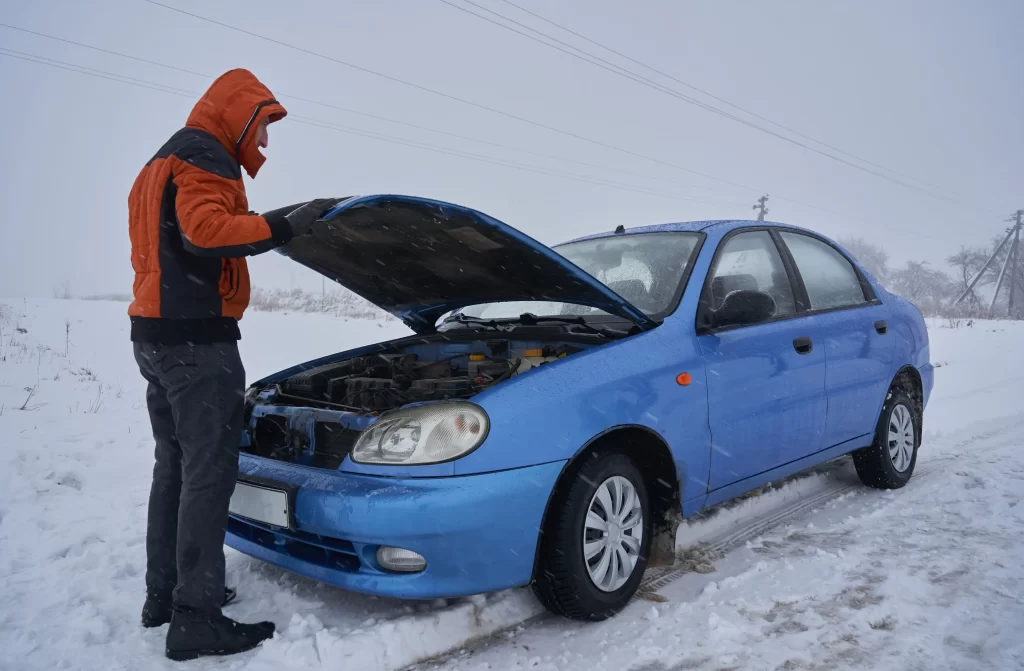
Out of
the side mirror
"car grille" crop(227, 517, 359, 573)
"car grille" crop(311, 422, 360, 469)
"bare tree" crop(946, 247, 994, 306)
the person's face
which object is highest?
"bare tree" crop(946, 247, 994, 306)

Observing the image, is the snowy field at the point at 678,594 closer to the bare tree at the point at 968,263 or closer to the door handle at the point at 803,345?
the door handle at the point at 803,345

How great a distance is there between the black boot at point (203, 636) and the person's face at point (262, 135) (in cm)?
161

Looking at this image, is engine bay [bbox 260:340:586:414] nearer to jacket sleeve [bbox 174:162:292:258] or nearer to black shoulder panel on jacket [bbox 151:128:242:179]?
jacket sleeve [bbox 174:162:292:258]

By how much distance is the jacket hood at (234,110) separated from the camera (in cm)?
221

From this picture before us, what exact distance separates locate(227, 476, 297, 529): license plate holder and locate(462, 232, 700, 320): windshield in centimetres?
157

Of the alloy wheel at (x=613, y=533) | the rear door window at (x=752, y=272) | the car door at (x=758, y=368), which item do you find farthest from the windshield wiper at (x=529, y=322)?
the alloy wheel at (x=613, y=533)

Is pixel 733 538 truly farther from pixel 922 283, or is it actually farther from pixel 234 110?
pixel 922 283

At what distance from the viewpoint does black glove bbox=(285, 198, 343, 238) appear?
2.16 meters

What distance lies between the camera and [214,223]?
2.02m

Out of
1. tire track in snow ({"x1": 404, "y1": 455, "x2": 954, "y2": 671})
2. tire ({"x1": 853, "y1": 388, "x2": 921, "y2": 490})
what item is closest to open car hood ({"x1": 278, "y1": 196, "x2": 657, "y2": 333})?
tire track in snow ({"x1": 404, "y1": 455, "x2": 954, "y2": 671})

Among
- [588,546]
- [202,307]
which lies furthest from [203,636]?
[588,546]

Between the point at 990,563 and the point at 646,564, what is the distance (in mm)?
1546

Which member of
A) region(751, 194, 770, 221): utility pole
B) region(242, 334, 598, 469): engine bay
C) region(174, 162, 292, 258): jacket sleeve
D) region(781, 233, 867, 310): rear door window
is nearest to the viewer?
region(174, 162, 292, 258): jacket sleeve

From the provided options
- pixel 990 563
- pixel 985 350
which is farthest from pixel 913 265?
pixel 990 563
